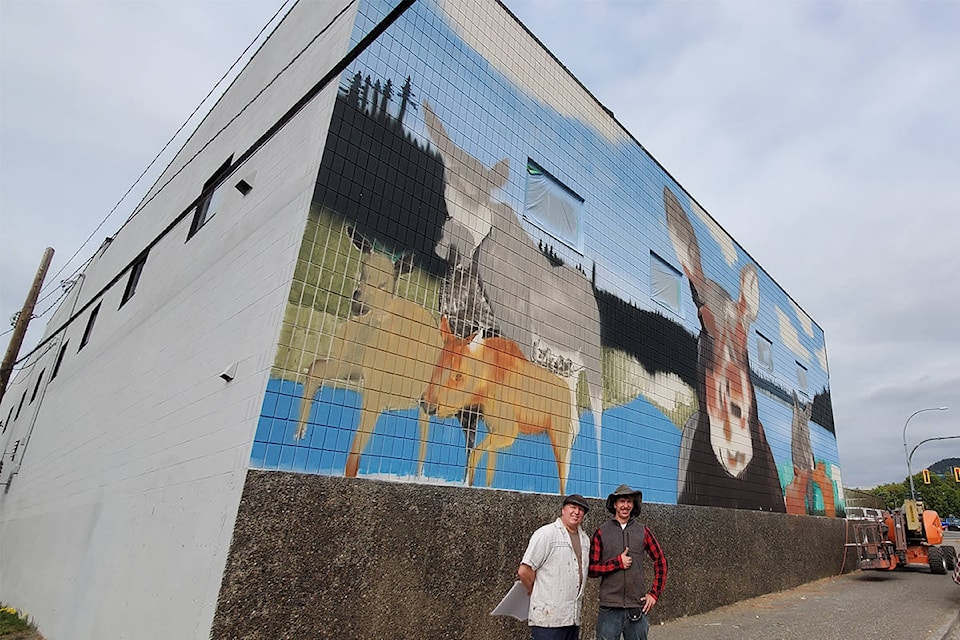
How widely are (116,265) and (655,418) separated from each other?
1269cm

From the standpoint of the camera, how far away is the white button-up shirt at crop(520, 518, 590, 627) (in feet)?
12.5

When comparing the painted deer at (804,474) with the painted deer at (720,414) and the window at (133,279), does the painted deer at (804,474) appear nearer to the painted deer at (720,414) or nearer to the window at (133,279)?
the painted deer at (720,414)

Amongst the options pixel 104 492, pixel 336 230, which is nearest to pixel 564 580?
pixel 336 230

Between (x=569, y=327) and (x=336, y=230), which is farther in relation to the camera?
(x=569, y=327)

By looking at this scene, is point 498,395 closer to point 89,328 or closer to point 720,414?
point 720,414

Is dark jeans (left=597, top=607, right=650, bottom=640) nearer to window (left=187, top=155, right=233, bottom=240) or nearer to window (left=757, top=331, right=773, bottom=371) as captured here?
window (left=187, top=155, right=233, bottom=240)

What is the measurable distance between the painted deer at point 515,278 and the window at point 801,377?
11076 mm

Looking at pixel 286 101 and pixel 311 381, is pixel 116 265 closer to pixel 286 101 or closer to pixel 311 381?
pixel 286 101

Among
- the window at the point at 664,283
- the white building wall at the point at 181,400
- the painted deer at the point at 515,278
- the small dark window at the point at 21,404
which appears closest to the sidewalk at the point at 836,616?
the painted deer at the point at 515,278

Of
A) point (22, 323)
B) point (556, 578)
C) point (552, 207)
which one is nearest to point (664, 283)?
point (552, 207)

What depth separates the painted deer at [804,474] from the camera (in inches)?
554

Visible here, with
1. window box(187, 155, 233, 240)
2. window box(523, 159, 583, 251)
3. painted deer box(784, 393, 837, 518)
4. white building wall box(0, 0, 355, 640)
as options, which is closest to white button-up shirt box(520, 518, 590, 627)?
white building wall box(0, 0, 355, 640)

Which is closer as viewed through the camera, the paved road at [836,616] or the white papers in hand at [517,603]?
the white papers in hand at [517,603]

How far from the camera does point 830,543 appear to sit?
14.4 m
